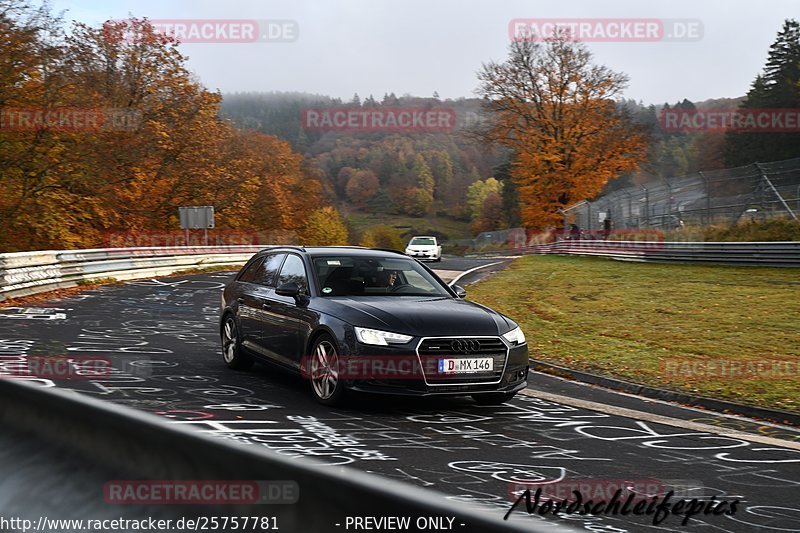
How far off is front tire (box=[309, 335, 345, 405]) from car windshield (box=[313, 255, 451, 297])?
2.40 ft

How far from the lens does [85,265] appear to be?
2462 cm

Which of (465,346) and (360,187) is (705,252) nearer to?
(465,346)

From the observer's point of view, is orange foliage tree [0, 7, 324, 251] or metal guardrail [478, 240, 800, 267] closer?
metal guardrail [478, 240, 800, 267]

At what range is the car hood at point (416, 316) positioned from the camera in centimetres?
766

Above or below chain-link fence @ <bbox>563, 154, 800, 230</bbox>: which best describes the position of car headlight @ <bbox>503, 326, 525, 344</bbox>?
below

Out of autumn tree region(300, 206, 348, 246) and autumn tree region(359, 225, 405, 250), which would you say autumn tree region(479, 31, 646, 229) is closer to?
autumn tree region(300, 206, 348, 246)

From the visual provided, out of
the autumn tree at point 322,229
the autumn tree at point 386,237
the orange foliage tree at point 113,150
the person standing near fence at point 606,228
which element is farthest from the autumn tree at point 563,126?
the autumn tree at point 386,237

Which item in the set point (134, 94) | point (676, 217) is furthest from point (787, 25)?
point (134, 94)

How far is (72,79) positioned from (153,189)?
1470 centimetres

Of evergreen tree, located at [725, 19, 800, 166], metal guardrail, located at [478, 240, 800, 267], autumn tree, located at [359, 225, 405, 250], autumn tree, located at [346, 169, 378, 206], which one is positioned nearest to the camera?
metal guardrail, located at [478, 240, 800, 267]

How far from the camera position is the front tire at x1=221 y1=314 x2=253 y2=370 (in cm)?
1014

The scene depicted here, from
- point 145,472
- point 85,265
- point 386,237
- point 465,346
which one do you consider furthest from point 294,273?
point 386,237

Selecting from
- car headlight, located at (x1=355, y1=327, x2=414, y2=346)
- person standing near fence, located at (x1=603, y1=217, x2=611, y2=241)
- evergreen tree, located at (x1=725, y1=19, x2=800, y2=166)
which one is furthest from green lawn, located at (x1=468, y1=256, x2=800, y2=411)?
evergreen tree, located at (x1=725, y1=19, x2=800, y2=166)

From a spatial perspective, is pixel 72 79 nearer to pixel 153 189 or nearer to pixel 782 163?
pixel 153 189
